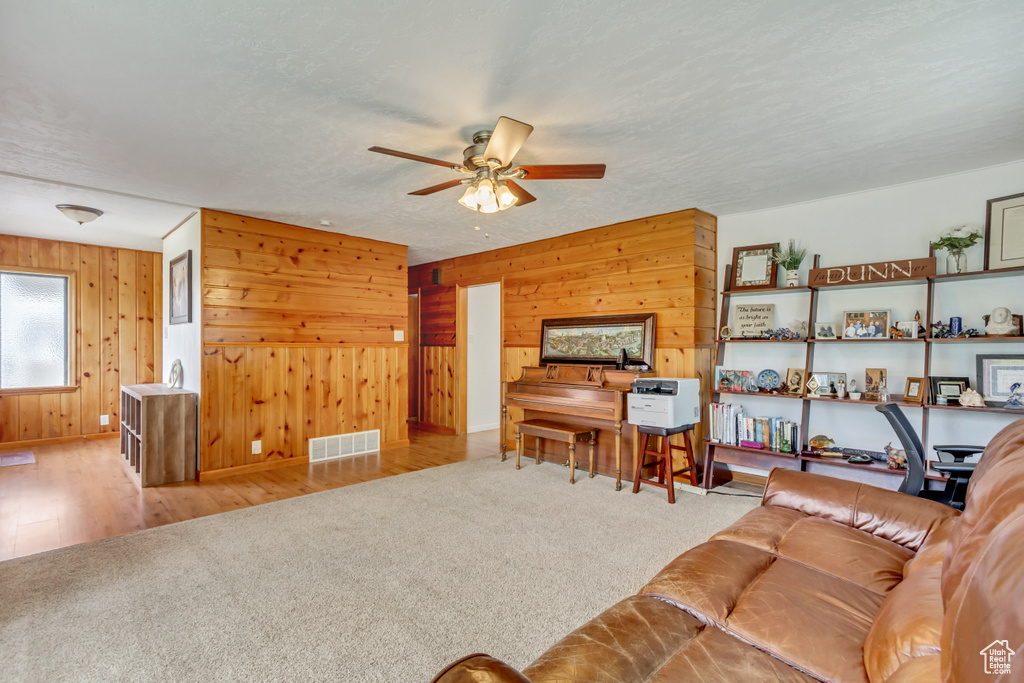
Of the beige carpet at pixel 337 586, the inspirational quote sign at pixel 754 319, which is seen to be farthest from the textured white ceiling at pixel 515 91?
the beige carpet at pixel 337 586

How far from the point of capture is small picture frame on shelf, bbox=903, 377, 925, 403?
3.20m

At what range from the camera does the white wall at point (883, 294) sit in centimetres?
313

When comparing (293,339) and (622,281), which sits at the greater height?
(622,281)

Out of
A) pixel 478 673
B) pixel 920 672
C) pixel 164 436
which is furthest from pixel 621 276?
pixel 164 436

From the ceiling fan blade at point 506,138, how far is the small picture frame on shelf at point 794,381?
9.56 feet

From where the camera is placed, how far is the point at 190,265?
14.8 ft

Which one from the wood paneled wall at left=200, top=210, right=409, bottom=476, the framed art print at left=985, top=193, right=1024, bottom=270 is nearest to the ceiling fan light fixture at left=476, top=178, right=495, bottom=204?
the wood paneled wall at left=200, top=210, right=409, bottom=476

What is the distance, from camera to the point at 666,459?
12.2 ft

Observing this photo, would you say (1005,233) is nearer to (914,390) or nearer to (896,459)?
(914,390)

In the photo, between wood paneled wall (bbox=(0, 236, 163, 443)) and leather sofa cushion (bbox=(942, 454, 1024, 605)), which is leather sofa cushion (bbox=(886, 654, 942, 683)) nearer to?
leather sofa cushion (bbox=(942, 454, 1024, 605))

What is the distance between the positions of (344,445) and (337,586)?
292 cm

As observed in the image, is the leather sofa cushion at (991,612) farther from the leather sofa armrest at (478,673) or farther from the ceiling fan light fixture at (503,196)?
the ceiling fan light fixture at (503,196)

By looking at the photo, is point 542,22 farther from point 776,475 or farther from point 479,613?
point 479,613

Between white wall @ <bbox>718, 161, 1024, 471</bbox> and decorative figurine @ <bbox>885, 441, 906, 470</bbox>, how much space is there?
248 millimetres
